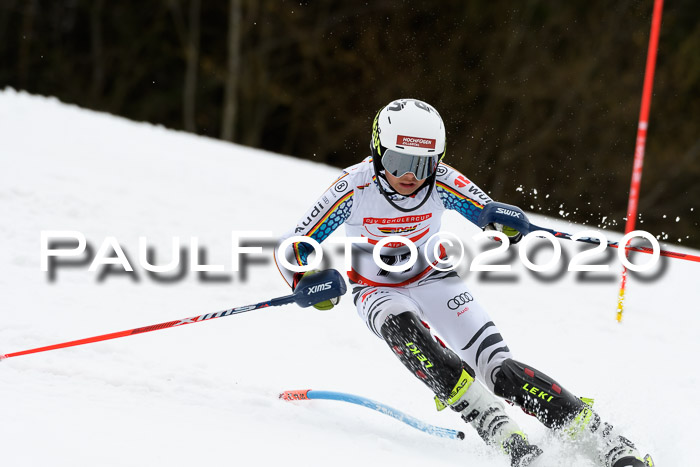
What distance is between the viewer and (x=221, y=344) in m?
4.45

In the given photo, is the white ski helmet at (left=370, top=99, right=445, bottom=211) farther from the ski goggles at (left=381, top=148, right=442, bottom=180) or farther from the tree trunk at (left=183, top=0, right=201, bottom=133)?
the tree trunk at (left=183, top=0, right=201, bottom=133)

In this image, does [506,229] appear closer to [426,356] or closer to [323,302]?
[426,356]

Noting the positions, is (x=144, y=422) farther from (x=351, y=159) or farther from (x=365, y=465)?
(x=351, y=159)

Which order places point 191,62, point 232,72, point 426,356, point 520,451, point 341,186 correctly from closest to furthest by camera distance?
point 520,451, point 426,356, point 341,186, point 232,72, point 191,62

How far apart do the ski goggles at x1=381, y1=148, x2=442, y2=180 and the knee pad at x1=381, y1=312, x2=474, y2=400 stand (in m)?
0.63

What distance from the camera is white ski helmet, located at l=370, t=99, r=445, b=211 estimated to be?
3305mm

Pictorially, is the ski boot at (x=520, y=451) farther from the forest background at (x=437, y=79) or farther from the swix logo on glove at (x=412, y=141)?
the forest background at (x=437, y=79)

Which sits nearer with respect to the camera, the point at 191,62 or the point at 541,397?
the point at 541,397

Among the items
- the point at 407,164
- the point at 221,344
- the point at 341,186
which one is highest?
the point at 407,164

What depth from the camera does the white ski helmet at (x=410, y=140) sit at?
10.8 feet

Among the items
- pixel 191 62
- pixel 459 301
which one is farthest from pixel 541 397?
pixel 191 62

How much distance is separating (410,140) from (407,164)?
0.11 metres

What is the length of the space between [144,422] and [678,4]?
1815cm

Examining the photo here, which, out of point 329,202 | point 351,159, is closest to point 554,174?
point 351,159
